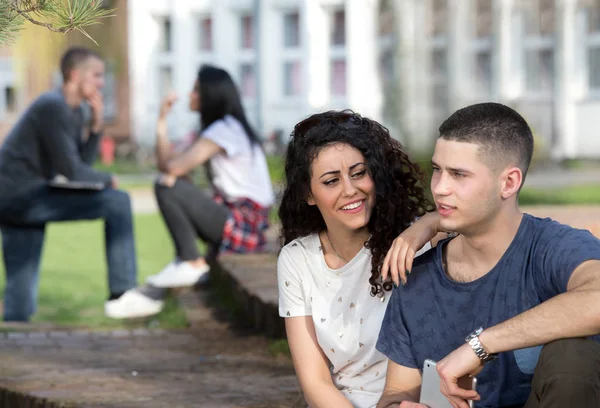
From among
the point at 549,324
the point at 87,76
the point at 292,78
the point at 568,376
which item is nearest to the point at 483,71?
the point at 292,78

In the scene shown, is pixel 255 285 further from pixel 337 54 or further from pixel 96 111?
pixel 337 54

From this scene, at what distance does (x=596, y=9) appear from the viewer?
48.7 ft

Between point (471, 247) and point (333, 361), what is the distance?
0.67m

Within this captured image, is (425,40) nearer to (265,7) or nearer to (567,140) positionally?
(567,140)

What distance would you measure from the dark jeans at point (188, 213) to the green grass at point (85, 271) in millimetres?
410

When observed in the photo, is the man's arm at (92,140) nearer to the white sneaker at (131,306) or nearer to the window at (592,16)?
the white sneaker at (131,306)

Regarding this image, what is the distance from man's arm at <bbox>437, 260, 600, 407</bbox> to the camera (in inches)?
102

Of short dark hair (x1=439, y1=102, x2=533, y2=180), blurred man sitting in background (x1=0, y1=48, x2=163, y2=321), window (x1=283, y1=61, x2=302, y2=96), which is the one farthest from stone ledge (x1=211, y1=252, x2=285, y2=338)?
window (x1=283, y1=61, x2=302, y2=96)

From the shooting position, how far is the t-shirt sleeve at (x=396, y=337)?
2967 millimetres

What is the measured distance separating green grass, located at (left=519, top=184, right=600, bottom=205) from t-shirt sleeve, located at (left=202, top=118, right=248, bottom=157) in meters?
5.39

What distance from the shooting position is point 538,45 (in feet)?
50.6

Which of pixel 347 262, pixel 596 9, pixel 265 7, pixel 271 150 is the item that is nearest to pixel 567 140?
pixel 596 9

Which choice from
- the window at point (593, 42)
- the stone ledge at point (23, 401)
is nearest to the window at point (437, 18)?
the window at point (593, 42)

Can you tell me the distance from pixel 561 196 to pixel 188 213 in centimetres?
634
